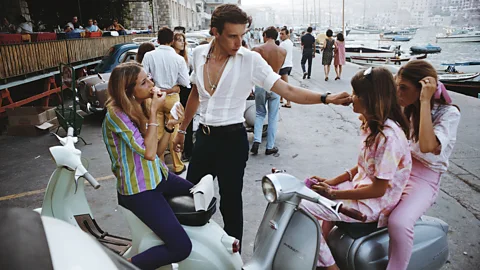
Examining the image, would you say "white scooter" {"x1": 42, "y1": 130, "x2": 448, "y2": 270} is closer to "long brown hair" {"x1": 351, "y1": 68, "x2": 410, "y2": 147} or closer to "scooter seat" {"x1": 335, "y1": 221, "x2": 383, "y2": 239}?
"scooter seat" {"x1": 335, "y1": 221, "x2": 383, "y2": 239}

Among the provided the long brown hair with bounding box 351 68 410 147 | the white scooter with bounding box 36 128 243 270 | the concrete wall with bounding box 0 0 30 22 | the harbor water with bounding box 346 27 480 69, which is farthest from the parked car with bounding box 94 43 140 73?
the harbor water with bounding box 346 27 480 69

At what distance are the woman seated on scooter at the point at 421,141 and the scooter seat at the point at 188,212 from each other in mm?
1129

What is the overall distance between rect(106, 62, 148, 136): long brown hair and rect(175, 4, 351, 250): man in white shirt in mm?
518

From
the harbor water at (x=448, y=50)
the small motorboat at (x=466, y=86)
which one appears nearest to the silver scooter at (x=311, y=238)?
the small motorboat at (x=466, y=86)

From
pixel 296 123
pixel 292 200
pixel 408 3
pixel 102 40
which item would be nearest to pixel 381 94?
pixel 292 200

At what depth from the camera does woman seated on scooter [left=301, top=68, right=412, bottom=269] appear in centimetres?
221

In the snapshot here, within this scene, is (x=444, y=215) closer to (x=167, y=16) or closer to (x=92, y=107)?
(x=92, y=107)

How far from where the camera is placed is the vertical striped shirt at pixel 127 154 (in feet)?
7.14

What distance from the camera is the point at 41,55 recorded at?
31.1 feet

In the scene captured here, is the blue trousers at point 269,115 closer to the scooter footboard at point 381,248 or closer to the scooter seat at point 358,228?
the scooter footboard at point 381,248

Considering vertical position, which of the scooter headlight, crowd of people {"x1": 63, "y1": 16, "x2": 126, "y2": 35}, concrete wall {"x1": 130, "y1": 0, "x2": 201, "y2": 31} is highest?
concrete wall {"x1": 130, "y1": 0, "x2": 201, "y2": 31}

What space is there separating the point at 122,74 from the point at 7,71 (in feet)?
23.3

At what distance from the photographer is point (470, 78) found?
1672 centimetres

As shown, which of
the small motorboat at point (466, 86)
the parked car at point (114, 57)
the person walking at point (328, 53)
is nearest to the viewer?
the parked car at point (114, 57)
